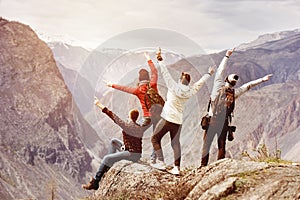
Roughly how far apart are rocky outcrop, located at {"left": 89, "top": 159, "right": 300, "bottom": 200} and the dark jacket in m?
0.49

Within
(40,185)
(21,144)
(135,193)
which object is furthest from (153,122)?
(21,144)

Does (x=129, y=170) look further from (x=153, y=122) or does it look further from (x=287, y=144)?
(x=287, y=144)

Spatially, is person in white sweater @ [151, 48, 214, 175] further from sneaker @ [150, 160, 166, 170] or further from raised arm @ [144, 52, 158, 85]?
sneaker @ [150, 160, 166, 170]

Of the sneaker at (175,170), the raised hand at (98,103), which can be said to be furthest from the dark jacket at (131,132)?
the sneaker at (175,170)

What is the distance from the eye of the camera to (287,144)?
197 m

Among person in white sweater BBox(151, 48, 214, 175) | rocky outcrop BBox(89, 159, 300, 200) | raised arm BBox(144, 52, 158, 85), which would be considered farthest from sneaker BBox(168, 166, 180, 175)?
raised arm BBox(144, 52, 158, 85)

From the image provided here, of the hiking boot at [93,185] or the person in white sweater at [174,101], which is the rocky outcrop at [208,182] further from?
the person in white sweater at [174,101]

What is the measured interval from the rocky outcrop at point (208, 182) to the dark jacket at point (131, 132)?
492mm

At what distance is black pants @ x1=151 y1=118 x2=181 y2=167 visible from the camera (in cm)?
1392

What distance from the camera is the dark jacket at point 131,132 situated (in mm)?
14383

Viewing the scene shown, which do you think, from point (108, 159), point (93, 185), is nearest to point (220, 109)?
point (108, 159)

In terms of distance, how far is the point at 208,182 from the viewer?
12.5m

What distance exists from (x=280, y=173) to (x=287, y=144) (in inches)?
7519

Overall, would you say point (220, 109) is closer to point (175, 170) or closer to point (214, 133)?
point (214, 133)
